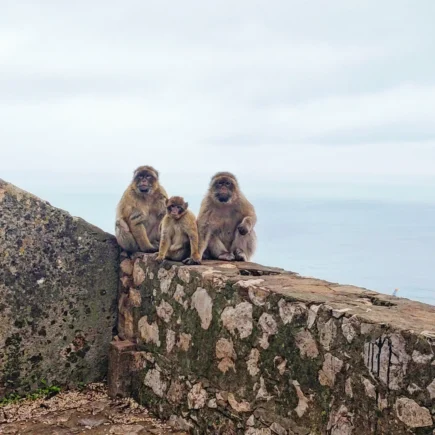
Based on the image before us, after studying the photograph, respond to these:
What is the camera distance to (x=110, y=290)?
6.01 m

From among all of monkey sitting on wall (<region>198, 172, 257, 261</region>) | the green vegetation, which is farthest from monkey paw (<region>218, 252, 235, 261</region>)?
the green vegetation

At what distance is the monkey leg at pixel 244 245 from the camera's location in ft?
21.6

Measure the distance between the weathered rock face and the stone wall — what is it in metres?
0.34

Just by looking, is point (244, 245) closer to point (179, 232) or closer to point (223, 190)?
point (223, 190)

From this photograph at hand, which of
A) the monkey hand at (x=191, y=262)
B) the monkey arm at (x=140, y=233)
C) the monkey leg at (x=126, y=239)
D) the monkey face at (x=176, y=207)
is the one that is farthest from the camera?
the monkey arm at (x=140, y=233)

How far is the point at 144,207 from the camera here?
275 inches

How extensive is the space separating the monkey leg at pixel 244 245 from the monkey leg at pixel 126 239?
48.8 inches

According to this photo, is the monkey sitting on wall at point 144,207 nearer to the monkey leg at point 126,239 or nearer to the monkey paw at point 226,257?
the monkey leg at point 126,239

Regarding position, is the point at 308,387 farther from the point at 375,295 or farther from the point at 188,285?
the point at 188,285

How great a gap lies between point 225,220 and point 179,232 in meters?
0.85

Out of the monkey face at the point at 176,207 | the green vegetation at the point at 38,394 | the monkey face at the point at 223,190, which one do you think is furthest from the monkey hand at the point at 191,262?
the green vegetation at the point at 38,394

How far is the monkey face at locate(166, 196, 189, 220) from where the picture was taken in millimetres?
5905

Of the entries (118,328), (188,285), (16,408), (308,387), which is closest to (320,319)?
(308,387)

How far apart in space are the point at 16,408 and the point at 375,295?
380 centimetres
